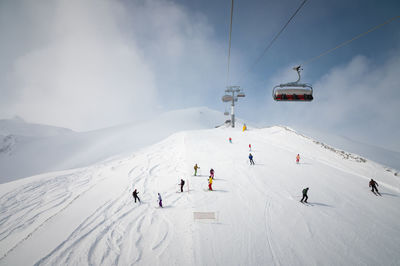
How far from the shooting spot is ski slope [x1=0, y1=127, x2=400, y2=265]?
6605mm

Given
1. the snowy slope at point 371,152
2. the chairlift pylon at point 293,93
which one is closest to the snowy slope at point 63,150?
the chairlift pylon at point 293,93

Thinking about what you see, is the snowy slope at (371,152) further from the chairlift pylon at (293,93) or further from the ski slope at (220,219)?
the chairlift pylon at (293,93)

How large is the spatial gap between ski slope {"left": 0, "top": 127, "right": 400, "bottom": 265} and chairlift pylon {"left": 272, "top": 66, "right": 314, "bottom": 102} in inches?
295

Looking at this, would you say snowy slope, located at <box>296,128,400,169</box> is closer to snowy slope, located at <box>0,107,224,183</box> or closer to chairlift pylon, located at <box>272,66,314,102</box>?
chairlift pylon, located at <box>272,66,314,102</box>

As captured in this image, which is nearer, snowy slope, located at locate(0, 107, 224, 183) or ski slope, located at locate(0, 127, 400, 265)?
ski slope, located at locate(0, 127, 400, 265)

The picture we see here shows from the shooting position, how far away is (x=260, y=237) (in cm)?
726

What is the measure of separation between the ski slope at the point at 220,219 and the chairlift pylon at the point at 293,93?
24.6 ft

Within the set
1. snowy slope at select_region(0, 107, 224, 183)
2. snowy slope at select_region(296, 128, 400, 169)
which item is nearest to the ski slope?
snowy slope at select_region(296, 128, 400, 169)

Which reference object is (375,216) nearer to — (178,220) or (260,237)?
(260,237)

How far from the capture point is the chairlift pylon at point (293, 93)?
1082 cm

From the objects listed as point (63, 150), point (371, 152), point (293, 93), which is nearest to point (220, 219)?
point (293, 93)

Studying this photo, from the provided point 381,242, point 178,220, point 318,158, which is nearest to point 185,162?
point 178,220

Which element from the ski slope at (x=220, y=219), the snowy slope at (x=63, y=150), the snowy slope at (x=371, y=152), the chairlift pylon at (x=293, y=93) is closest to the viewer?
the ski slope at (x=220, y=219)

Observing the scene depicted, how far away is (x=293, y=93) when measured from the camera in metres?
11.0
